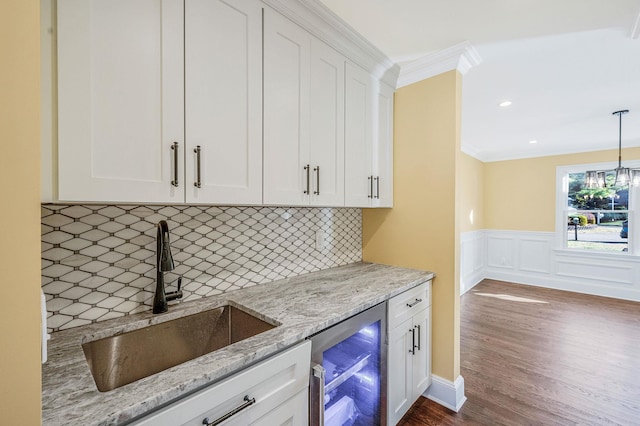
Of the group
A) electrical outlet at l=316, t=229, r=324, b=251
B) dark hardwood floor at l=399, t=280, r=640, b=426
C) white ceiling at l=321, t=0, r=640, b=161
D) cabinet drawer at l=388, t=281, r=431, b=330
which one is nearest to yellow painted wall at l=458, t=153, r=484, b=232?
dark hardwood floor at l=399, t=280, r=640, b=426

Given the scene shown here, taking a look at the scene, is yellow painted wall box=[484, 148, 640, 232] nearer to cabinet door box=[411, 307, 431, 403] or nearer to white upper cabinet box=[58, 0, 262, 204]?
cabinet door box=[411, 307, 431, 403]

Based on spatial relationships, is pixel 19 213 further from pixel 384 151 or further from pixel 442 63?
pixel 442 63

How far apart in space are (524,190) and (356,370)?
537cm

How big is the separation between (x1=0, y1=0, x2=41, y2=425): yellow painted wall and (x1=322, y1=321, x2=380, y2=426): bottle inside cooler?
1.19 meters

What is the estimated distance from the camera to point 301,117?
152 centimetres

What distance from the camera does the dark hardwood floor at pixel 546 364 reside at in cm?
189

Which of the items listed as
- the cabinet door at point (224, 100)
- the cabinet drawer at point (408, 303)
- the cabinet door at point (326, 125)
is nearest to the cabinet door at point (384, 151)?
the cabinet door at point (326, 125)

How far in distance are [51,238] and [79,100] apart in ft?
1.92

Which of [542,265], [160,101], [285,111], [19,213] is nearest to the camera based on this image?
[19,213]

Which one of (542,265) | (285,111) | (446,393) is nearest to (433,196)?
(285,111)

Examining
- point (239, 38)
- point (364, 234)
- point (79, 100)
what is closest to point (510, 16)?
point (239, 38)

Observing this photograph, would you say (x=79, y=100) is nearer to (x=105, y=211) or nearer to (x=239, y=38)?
(x=105, y=211)

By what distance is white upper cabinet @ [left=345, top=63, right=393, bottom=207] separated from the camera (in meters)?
1.83

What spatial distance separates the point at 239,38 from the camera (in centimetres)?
124
